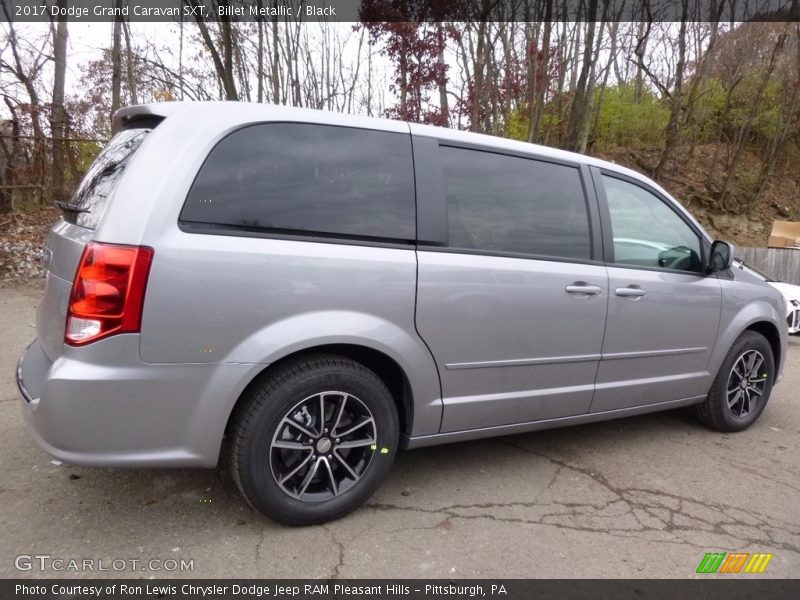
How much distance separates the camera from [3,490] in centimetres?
287

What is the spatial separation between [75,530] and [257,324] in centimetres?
126

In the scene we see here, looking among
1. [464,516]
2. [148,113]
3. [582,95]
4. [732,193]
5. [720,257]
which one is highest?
[582,95]

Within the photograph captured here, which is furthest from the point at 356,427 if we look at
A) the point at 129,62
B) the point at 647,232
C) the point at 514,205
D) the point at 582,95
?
the point at 129,62

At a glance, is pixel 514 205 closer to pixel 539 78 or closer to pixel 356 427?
pixel 356 427

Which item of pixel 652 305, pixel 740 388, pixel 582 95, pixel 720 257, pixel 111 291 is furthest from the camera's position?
pixel 582 95

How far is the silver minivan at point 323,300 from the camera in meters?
2.19

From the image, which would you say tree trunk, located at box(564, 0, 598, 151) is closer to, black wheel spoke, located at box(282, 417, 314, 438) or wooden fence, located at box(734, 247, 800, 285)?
wooden fence, located at box(734, 247, 800, 285)

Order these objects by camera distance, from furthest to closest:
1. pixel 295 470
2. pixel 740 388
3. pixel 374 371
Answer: pixel 740 388
pixel 374 371
pixel 295 470

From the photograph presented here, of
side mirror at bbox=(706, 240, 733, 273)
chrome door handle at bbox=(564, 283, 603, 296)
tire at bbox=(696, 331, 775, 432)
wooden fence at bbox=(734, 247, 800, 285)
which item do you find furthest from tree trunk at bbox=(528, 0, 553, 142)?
chrome door handle at bbox=(564, 283, 603, 296)

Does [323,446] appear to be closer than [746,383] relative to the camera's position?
Yes

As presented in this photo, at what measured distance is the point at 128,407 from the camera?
2191mm
